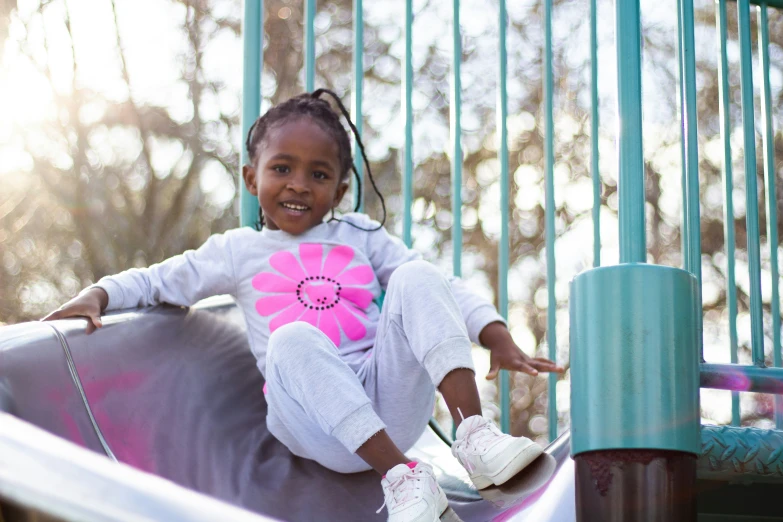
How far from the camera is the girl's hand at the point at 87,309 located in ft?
4.65

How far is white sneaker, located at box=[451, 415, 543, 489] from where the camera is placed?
3.53 feet

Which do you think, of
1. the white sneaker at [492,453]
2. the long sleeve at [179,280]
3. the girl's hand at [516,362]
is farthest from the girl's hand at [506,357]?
the long sleeve at [179,280]

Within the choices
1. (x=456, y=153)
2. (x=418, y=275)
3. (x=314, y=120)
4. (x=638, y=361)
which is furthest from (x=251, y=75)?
(x=638, y=361)

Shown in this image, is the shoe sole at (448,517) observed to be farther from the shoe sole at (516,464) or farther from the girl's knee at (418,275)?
the girl's knee at (418,275)

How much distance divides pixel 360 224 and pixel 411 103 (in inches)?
13.4

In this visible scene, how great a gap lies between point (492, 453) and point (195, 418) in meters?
0.64

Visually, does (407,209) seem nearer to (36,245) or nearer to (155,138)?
(155,138)

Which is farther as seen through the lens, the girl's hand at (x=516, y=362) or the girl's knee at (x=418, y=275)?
the girl's hand at (x=516, y=362)

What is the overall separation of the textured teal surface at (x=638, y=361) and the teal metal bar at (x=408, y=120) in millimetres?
1193

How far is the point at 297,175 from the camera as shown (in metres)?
1.80

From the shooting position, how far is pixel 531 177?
4.17 m

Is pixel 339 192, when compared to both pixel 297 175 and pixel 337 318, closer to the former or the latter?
pixel 297 175

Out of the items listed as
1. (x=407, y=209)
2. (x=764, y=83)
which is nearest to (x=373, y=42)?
(x=407, y=209)

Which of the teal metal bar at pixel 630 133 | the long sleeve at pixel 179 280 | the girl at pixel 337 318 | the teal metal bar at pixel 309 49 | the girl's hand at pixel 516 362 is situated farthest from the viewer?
the teal metal bar at pixel 309 49
